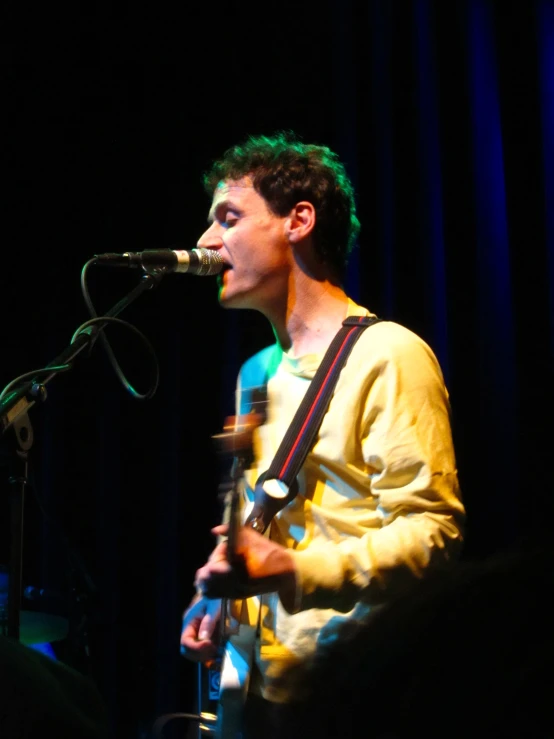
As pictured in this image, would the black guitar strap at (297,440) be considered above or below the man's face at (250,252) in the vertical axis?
below

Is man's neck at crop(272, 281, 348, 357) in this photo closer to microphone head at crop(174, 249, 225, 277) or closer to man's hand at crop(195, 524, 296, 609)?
microphone head at crop(174, 249, 225, 277)

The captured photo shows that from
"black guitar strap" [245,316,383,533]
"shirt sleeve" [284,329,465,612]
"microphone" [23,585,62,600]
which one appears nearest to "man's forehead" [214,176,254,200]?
"black guitar strap" [245,316,383,533]

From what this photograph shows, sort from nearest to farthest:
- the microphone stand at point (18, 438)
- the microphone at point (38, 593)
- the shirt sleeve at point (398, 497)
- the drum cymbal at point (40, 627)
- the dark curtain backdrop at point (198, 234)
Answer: the shirt sleeve at point (398, 497) → the microphone stand at point (18, 438) → the dark curtain backdrop at point (198, 234) → the drum cymbal at point (40, 627) → the microphone at point (38, 593)

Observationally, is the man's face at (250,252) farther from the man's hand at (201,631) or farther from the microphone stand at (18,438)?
the man's hand at (201,631)

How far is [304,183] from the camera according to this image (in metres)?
2.13

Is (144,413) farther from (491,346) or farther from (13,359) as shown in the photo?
(491,346)

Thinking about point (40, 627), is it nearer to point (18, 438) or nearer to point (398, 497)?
point (18, 438)

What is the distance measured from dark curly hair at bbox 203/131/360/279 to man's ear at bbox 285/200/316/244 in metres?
0.02

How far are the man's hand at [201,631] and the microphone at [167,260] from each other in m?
0.78

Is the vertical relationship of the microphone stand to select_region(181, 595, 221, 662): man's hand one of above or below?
above

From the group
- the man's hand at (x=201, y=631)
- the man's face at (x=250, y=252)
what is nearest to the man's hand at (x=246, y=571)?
the man's hand at (x=201, y=631)

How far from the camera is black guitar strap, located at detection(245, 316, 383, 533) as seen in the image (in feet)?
5.29

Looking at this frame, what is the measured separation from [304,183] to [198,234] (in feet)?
4.28

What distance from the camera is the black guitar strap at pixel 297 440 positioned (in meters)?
1.61
